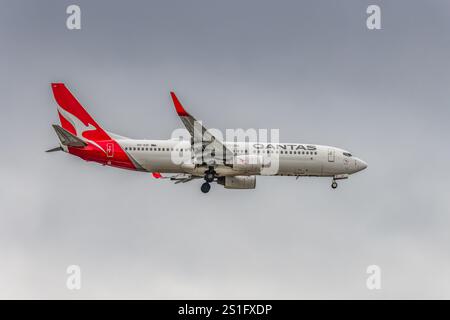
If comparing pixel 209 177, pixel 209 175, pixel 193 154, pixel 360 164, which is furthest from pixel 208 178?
pixel 360 164

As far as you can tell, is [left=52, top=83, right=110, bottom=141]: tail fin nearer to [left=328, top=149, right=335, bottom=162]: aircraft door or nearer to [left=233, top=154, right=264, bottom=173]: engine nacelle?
[left=233, top=154, right=264, bottom=173]: engine nacelle

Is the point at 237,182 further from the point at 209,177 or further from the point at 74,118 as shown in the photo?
the point at 74,118

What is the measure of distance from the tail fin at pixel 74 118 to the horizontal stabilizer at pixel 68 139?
2411mm

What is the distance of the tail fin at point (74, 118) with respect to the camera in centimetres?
7419

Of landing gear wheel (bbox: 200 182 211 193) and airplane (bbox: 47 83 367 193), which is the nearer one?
airplane (bbox: 47 83 367 193)

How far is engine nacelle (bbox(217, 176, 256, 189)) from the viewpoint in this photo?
76688 mm

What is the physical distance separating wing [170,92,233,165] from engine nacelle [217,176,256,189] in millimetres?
3308

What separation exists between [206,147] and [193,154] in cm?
128

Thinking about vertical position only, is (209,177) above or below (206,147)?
below

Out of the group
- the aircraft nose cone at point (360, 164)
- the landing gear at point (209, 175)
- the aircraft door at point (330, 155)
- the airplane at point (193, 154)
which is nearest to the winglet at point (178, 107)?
the airplane at point (193, 154)

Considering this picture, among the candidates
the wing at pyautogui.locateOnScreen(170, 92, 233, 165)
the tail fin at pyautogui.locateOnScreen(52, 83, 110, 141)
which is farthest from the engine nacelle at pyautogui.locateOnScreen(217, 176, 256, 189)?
the tail fin at pyautogui.locateOnScreen(52, 83, 110, 141)

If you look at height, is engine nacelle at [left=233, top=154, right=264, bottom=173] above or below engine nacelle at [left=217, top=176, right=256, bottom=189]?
above

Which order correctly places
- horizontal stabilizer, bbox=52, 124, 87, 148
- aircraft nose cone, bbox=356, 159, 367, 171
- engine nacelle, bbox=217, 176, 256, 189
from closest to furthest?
horizontal stabilizer, bbox=52, 124, 87, 148
engine nacelle, bbox=217, 176, 256, 189
aircraft nose cone, bbox=356, 159, 367, 171

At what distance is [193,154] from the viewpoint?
73.1 m
